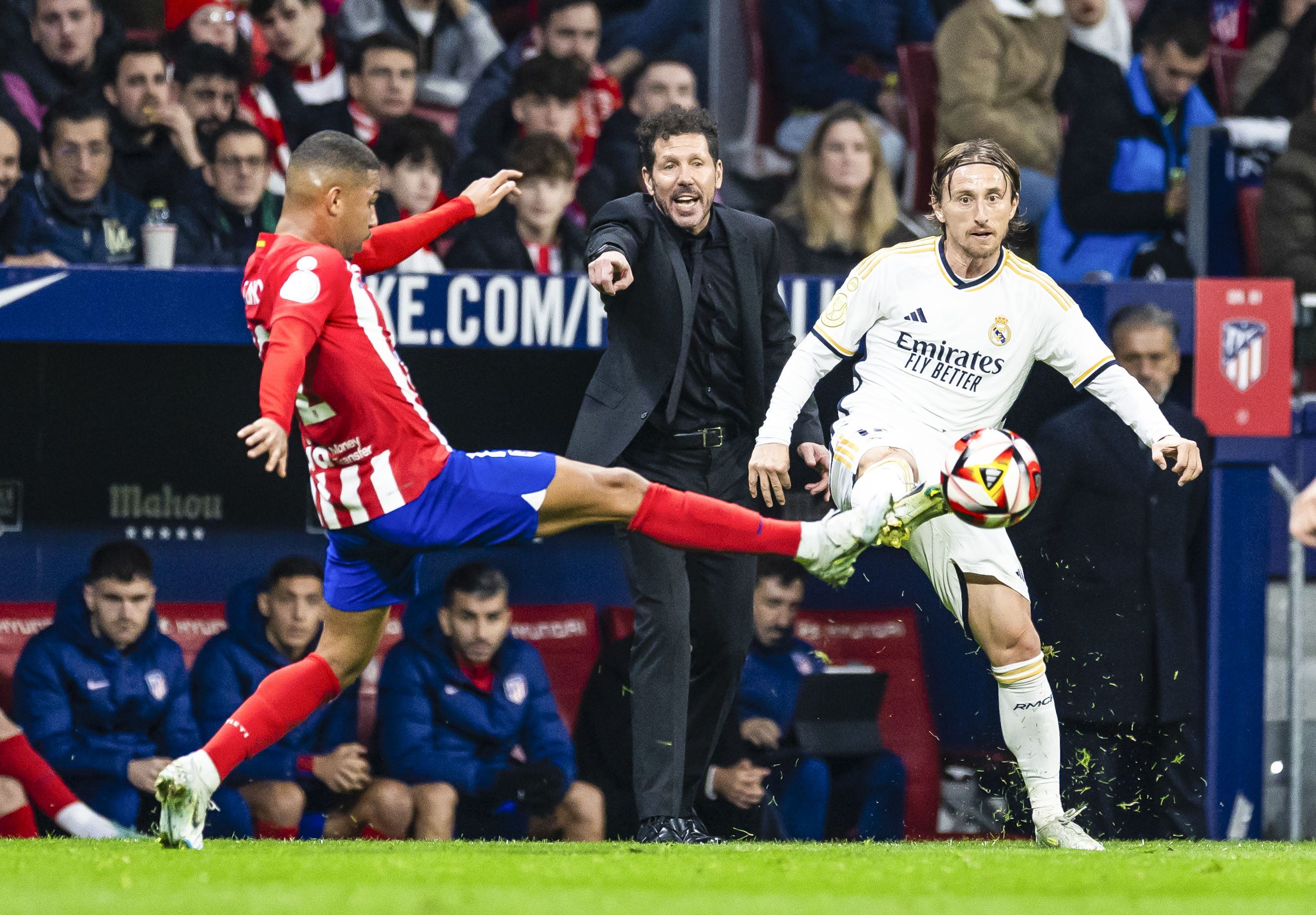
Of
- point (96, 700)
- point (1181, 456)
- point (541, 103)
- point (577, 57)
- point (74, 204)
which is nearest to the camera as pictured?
point (1181, 456)

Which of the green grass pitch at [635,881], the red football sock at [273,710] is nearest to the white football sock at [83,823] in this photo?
the green grass pitch at [635,881]

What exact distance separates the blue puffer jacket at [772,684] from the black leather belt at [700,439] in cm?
145

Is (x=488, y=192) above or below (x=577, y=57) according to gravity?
below

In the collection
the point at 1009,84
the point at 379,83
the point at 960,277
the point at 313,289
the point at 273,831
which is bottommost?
the point at 273,831

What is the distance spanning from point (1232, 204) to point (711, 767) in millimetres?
3030

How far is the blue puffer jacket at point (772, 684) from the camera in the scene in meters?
6.20

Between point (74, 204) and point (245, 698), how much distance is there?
189 cm

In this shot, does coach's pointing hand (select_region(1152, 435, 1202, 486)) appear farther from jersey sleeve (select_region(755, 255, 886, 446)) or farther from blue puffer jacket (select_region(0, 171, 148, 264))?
blue puffer jacket (select_region(0, 171, 148, 264))

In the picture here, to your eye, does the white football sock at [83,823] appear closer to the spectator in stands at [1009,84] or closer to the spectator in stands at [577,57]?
the spectator in stands at [577,57]

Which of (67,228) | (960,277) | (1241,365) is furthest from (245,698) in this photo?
(1241,365)

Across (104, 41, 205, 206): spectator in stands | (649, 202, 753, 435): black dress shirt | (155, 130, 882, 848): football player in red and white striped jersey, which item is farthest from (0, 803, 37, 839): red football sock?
(649, 202, 753, 435): black dress shirt

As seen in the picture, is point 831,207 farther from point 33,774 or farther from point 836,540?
point 33,774

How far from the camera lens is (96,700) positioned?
5891mm

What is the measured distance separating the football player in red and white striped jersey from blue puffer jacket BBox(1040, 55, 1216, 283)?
3.53m
